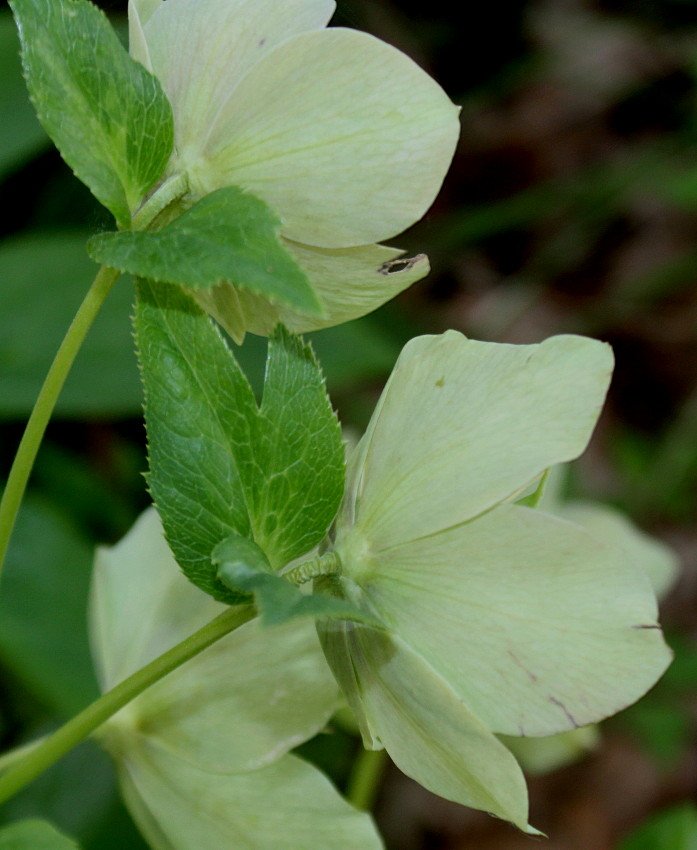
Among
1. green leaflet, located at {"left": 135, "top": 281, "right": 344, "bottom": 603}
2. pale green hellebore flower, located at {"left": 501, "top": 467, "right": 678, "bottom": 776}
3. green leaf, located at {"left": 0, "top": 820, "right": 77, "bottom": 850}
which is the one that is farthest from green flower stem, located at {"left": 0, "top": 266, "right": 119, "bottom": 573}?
pale green hellebore flower, located at {"left": 501, "top": 467, "right": 678, "bottom": 776}

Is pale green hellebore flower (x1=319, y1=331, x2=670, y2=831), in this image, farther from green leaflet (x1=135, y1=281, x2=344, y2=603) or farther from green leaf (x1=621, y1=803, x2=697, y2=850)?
green leaf (x1=621, y1=803, x2=697, y2=850)

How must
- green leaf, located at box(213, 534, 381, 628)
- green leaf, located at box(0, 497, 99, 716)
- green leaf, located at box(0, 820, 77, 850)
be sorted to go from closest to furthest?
green leaf, located at box(213, 534, 381, 628)
green leaf, located at box(0, 820, 77, 850)
green leaf, located at box(0, 497, 99, 716)

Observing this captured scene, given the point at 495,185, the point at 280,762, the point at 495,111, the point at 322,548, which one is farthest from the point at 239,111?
the point at 495,111

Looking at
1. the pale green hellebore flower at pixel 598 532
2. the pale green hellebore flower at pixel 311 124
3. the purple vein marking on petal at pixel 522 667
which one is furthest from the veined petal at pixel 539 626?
the pale green hellebore flower at pixel 598 532

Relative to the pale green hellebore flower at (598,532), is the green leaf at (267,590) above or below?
above

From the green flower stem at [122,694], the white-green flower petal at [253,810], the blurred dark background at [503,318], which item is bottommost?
the blurred dark background at [503,318]

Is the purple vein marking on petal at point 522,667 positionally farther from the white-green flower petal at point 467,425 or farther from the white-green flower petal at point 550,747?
the white-green flower petal at point 550,747

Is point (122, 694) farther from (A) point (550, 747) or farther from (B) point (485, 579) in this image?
(A) point (550, 747)
